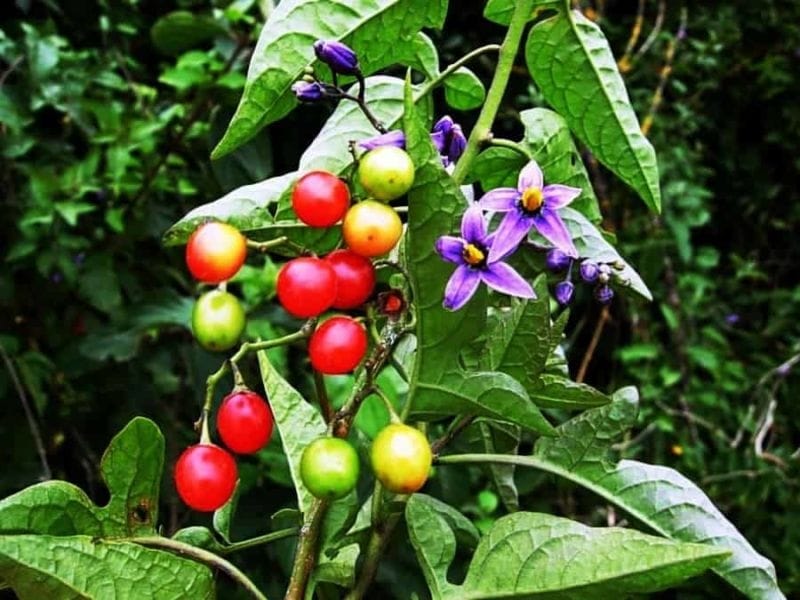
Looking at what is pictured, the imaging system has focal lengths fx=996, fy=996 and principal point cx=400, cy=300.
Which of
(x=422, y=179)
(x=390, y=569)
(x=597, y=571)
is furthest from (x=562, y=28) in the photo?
(x=390, y=569)

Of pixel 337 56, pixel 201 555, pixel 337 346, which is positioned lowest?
pixel 201 555

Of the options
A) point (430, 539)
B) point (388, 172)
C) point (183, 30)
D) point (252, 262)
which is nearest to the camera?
point (388, 172)

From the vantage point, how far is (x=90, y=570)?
1.33 feet

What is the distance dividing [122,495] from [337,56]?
0.74 feet

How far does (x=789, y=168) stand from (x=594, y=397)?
2.15 metres

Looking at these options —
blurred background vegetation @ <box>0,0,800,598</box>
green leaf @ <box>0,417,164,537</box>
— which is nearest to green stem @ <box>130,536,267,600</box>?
green leaf @ <box>0,417,164,537</box>

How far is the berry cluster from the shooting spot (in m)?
0.40

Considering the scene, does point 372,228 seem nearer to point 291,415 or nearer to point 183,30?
point 291,415

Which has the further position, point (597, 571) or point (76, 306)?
point (76, 306)

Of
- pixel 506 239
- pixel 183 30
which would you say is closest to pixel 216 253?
pixel 506 239

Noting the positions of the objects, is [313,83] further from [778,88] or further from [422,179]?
[778,88]

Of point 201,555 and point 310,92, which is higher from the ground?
point 310,92

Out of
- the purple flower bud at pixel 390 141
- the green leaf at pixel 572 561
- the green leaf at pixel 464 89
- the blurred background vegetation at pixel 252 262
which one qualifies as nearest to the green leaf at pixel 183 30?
the blurred background vegetation at pixel 252 262

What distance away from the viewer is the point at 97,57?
1453mm
